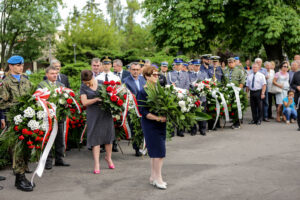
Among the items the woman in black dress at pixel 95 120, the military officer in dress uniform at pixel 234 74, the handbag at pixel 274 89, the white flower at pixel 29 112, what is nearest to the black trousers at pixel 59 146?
the woman in black dress at pixel 95 120

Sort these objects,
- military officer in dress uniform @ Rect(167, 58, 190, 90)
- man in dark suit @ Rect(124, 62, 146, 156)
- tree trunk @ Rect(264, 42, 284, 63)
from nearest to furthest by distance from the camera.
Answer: man in dark suit @ Rect(124, 62, 146, 156)
military officer in dress uniform @ Rect(167, 58, 190, 90)
tree trunk @ Rect(264, 42, 284, 63)

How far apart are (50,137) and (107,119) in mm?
1199

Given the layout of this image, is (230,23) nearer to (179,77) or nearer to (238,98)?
(238,98)

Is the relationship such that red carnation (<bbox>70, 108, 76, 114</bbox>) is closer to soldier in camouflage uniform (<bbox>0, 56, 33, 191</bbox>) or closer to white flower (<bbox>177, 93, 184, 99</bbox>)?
soldier in camouflage uniform (<bbox>0, 56, 33, 191</bbox>)

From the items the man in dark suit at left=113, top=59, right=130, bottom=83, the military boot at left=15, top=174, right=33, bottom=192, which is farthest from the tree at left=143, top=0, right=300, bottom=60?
the military boot at left=15, top=174, right=33, bottom=192

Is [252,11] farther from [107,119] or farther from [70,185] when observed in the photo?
[70,185]

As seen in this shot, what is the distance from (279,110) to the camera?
12.4m

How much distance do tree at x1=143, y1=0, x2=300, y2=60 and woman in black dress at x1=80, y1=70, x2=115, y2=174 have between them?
13.2 m

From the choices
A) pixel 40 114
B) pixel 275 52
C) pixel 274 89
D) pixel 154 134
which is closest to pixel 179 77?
pixel 274 89

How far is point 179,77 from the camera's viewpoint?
1061cm

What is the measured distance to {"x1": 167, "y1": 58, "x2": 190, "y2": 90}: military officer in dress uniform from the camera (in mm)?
10535

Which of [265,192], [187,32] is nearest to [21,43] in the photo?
[187,32]

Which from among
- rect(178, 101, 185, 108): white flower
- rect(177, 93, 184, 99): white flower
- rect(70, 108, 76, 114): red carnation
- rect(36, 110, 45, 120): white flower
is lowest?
rect(70, 108, 76, 114): red carnation

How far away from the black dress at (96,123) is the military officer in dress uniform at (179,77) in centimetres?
429
